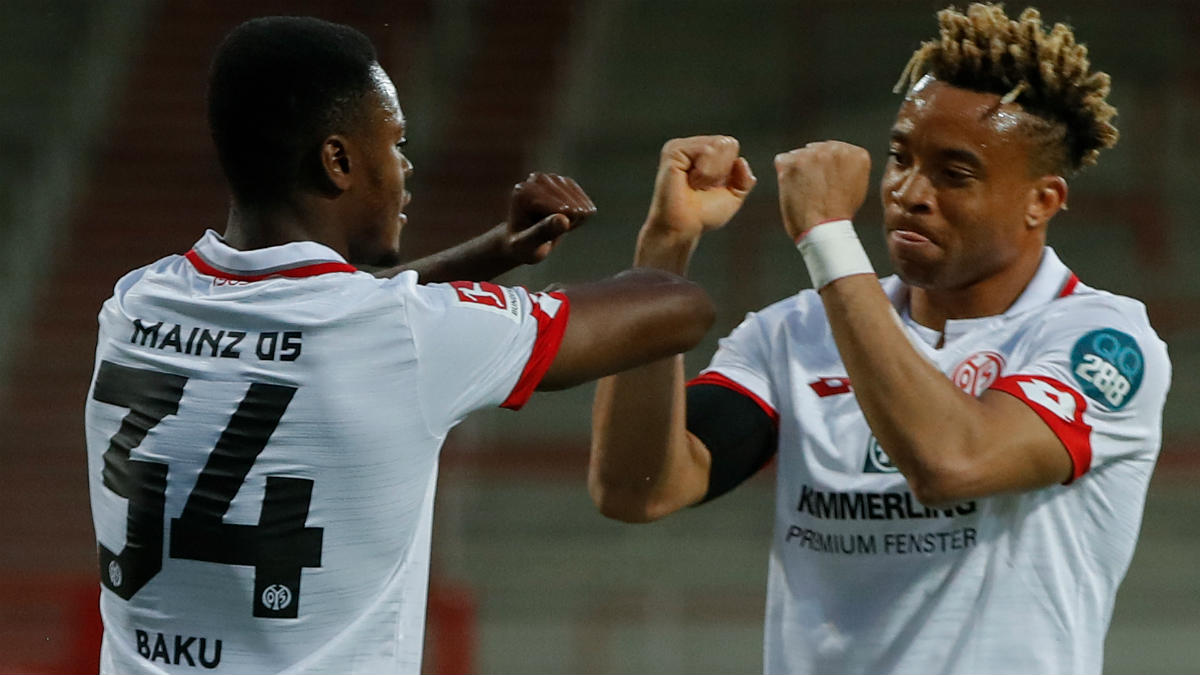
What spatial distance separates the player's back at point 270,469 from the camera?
1.95m

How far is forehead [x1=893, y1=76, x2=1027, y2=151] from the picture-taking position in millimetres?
2453

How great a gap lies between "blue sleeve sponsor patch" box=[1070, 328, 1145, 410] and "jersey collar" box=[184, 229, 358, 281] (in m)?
1.08

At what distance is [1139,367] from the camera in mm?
2373

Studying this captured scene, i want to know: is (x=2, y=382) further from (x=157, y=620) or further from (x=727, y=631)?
(x=157, y=620)

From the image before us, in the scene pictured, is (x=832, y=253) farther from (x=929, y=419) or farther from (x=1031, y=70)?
(x=1031, y=70)

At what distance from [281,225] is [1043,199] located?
4.00 ft

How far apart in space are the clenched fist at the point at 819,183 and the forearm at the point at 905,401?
0.54 feet

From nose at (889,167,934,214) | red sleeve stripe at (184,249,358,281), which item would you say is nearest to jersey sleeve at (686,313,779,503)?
nose at (889,167,934,214)

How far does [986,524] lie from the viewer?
92.7 inches

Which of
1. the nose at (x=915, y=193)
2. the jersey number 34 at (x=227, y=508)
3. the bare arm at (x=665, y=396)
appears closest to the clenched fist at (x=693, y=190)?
the bare arm at (x=665, y=396)

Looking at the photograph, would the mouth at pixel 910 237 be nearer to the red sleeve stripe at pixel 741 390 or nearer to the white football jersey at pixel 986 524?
the white football jersey at pixel 986 524

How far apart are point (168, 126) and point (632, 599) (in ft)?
21.2

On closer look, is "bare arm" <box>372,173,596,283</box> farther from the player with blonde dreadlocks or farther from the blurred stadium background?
the blurred stadium background

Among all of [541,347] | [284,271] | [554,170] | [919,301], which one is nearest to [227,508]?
[284,271]
